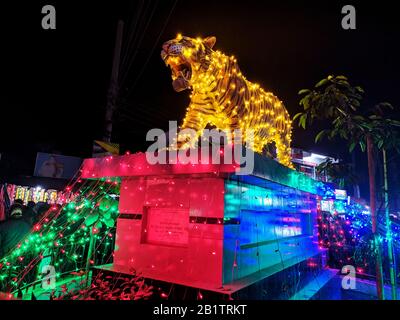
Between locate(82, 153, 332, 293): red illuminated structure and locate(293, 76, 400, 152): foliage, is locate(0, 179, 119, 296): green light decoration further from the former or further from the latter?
locate(293, 76, 400, 152): foliage

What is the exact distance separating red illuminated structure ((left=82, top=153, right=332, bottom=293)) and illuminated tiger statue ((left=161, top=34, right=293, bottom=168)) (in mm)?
889

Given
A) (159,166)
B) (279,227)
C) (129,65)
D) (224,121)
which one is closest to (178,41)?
(224,121)

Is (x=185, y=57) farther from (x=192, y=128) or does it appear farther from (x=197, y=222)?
(x=197, y=222)

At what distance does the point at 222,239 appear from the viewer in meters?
4.25

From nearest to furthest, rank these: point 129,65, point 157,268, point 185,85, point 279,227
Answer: point 185,85 → point 157,268 → point 279,227 → point 129,65

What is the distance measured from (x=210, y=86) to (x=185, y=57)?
61 cm

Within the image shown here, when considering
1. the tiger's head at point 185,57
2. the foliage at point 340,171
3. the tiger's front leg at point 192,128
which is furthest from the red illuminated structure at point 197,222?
the tiger's head at point 185,57

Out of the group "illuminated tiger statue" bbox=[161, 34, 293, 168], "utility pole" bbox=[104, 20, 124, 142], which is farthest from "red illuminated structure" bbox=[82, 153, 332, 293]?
"utility pole" bbox=[104, 20, 124, 142]

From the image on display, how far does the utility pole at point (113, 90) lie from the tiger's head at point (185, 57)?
7650 mm

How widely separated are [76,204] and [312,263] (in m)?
6.66

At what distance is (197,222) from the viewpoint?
456 centimetres

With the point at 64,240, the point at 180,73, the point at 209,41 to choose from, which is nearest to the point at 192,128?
the point at 180,73

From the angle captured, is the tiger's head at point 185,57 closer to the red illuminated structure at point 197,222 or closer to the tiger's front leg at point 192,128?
the tiger's front leg at point 192,128
